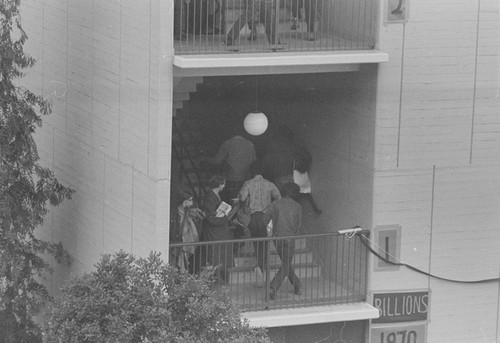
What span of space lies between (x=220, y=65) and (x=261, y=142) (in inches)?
147

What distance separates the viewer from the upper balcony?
54.8ft

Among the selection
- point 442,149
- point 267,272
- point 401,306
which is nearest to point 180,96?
point 267,272

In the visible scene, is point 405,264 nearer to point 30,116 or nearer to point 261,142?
point 261,142

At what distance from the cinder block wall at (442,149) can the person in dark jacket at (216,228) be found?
6.17 feet

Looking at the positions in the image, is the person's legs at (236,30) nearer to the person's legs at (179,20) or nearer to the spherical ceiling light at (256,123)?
the person's legs at (179,20)

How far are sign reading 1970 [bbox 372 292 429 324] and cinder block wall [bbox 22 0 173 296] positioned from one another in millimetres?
3052

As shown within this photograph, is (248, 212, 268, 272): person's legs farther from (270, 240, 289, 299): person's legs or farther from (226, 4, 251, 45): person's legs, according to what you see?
(226, 4, 251, 45): person's legs

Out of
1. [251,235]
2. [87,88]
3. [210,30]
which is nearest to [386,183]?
[251,235]

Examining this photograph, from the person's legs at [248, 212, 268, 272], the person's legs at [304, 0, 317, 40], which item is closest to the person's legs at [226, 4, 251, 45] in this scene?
the person's legs at [304, 0, 317, 40]

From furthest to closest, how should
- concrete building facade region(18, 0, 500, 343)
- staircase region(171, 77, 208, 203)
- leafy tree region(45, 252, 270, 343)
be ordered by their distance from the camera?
staircase region(171, 77, 208, 203) → concrete building facade region(18, 0, 500, 343) → leafy tree region(45, 252, 270, 343)

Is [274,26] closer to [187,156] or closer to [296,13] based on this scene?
[296,13]

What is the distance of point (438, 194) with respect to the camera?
696 inches

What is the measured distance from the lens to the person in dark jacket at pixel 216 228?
1747 cm

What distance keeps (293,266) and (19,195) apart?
3.97 meters
